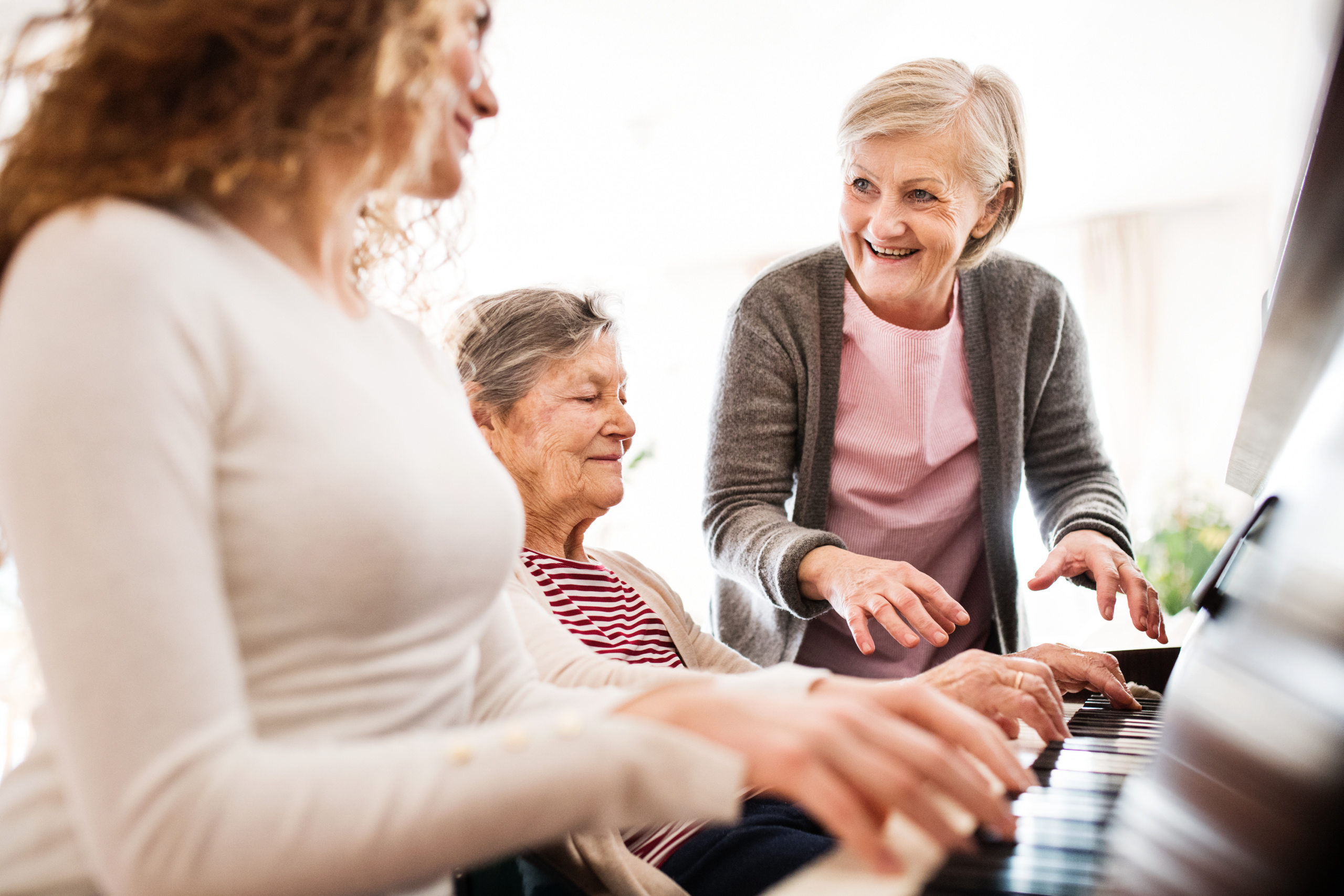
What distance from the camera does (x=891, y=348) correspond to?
1643mm

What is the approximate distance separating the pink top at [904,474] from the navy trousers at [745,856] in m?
0.63

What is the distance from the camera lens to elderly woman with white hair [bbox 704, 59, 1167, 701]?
1.54 meters

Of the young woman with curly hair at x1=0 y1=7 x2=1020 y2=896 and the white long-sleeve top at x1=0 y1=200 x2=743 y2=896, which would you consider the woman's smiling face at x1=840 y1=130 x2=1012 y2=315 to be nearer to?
the young woman with curly hair at x1=0 y1=7 x2=1020 y2=896

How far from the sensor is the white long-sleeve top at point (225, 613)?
0.44 metres

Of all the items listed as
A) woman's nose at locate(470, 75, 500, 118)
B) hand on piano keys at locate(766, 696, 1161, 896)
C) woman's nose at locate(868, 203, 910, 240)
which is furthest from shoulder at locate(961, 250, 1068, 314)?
woman's nose at locate(470, 75, 500, 118)

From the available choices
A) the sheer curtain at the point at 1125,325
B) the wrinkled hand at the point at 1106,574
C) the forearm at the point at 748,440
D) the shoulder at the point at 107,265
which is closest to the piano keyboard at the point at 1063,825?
the wrinkled hand at the point at 1106,574

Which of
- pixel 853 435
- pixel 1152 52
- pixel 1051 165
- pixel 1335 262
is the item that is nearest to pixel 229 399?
pixel 1335 262

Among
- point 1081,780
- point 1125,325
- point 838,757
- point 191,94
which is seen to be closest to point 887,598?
point 1081,780

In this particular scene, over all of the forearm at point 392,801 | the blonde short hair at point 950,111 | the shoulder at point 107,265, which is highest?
the blonde short hair at point 950,111

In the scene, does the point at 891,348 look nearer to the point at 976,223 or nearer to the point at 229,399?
the point at 976,223

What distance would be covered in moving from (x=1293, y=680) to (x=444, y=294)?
2.75 feet

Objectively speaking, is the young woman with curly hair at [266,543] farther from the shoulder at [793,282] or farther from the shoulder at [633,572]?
the shoulder at [793,282]

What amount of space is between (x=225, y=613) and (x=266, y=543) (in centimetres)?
4

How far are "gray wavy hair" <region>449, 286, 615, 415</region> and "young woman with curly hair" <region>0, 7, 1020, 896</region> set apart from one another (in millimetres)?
794
